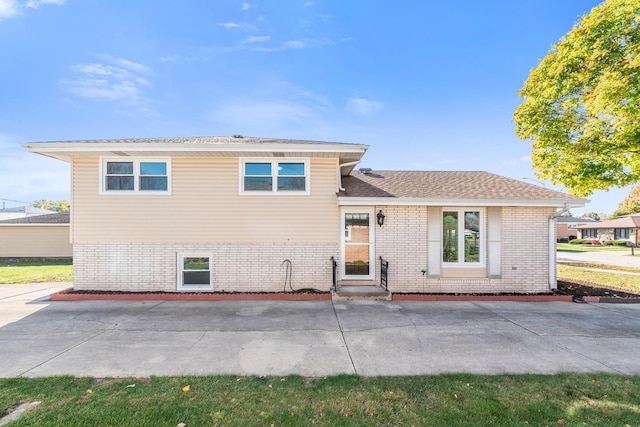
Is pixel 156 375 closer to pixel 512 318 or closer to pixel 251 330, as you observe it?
pixel 251 330

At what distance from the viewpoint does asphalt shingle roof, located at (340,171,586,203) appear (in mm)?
8586

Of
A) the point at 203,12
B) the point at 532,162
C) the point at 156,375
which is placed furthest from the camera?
the point at 532,162

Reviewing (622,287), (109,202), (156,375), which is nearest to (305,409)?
(156,375)

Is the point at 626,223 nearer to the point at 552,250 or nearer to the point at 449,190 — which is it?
the point at 552,250

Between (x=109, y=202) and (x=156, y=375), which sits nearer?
(x=156, y=375)

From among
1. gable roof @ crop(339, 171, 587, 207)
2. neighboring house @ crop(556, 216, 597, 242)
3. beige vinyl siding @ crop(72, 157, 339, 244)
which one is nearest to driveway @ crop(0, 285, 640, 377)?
beige vinyl siding @ crop(72, 157, 339, 244)

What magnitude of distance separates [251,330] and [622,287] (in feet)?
40.7

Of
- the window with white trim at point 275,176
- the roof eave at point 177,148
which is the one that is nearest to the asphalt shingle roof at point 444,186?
the window with white trim at point 275,176

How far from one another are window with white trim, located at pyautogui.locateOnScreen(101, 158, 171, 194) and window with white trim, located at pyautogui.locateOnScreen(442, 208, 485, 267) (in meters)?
8.60

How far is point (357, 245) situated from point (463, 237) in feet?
10.8

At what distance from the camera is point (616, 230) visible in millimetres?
44688

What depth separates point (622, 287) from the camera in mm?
9773

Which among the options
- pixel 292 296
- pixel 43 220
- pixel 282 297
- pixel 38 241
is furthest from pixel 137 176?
pixel 43 220

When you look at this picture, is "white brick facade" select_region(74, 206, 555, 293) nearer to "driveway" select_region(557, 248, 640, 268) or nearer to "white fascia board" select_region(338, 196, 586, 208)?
"white fascia board" select_region(338, 196, 586, 208)
